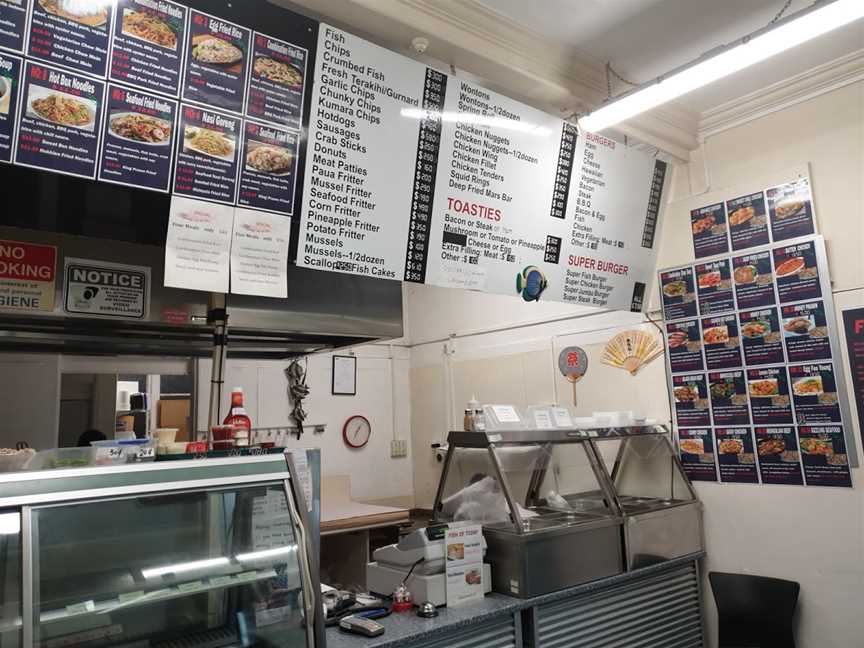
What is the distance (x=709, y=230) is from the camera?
375 centimetres

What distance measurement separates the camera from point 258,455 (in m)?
2.03

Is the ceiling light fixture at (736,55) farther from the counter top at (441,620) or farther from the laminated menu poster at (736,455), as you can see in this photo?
the counter top at (441,620)

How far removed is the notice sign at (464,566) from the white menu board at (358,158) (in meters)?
1.20

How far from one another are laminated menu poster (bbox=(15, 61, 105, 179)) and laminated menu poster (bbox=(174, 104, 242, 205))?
261 mm

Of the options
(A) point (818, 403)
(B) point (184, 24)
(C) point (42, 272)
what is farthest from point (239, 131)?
(A) point (818, 403)

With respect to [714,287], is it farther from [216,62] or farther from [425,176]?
[216,62]

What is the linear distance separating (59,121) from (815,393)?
366cm

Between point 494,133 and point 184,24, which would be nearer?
point 184,24

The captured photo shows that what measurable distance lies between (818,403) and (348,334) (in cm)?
256

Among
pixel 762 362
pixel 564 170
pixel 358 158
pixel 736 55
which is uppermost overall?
pixel 736 55

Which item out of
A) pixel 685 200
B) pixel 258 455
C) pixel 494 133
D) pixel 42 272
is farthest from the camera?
pixel 685 200

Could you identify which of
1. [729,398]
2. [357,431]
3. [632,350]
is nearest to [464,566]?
[729,398]

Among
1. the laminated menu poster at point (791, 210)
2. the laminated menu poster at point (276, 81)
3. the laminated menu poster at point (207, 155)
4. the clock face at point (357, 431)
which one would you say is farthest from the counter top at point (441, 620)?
the clock face at point (357, 431)

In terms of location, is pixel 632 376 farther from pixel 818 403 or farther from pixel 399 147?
pixel 399 147
